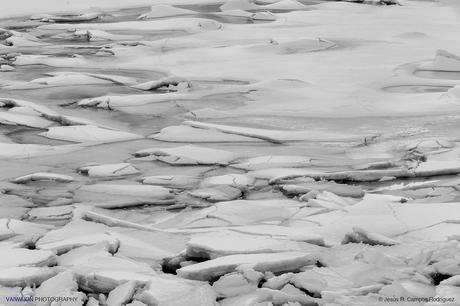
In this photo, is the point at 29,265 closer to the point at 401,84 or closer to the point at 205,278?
the point at 205,278

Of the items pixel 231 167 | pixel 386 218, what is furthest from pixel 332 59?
pixel 386 218

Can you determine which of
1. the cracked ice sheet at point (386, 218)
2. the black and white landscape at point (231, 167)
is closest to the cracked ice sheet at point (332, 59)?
the black and white landscape at point (231, 167)

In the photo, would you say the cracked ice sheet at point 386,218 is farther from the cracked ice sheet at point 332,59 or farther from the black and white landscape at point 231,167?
the cracked ice sheet at point 332,59

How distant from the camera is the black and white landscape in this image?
114 inches

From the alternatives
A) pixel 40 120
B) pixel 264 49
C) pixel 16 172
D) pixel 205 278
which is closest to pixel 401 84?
pixel 264 49

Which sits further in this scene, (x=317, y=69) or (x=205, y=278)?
(x=317, y=69)

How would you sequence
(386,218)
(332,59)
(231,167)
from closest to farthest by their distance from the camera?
1. (386,218)
2. (231,167)
3. (332,59)

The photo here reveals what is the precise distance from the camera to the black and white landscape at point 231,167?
2887 millimetres

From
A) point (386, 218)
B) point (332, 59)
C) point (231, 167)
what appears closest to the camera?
point (386, 218)

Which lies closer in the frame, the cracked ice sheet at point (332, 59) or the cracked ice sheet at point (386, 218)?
the cracked ice sheet at point (386, 218)

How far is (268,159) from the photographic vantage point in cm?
453

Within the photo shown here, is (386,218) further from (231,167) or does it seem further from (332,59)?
(332,59)

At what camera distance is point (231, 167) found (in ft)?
14.6

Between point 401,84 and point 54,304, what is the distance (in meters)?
4.25
